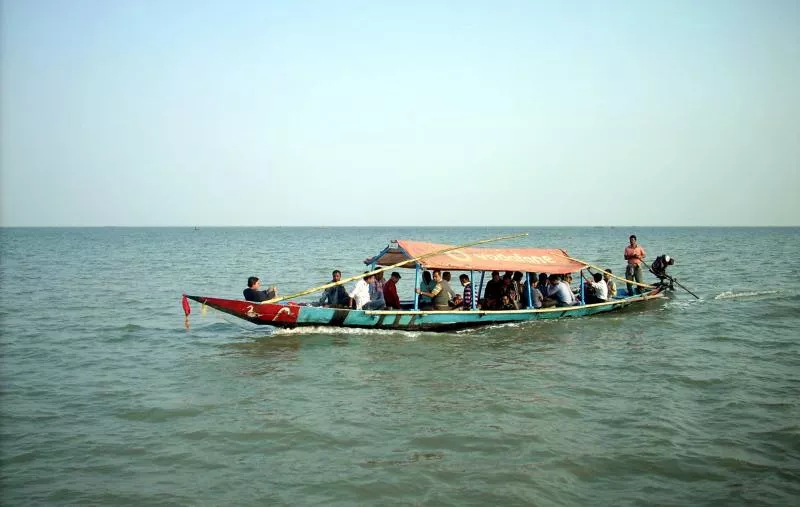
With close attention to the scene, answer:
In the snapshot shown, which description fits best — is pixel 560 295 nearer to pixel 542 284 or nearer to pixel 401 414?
pixel 542 284

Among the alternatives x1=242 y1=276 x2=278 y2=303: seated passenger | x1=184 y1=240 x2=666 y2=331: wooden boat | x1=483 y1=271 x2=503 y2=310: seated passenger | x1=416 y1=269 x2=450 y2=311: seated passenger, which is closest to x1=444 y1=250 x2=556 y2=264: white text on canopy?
x1=184 y1=240 x2=666 y2=331: wooden boat

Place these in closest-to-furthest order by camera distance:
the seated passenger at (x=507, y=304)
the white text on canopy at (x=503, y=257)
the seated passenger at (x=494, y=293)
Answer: the white text on canopy at (x=503, y=257) → the seated passenger at (x=507, y=304) → the seated passenger at (x=494, y=293)

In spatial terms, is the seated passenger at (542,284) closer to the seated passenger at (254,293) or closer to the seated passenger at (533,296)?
the seated passenger at (533,296)

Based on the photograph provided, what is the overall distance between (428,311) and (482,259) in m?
2.09

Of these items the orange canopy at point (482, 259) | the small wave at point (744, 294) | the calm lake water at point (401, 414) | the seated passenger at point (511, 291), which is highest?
the orange canopy at point (482, 259)

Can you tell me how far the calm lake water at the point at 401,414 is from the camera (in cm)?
627

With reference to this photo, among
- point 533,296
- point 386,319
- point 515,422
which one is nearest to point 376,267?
point 386,319

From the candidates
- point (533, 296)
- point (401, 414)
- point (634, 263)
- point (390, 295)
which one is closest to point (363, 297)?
point (390, 295)

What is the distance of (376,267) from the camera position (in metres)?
15.4

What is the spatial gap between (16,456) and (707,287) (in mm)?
25030

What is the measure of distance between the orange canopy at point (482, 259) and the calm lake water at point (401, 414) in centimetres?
155

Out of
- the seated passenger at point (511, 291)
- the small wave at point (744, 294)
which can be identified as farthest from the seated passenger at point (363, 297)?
the small wave at point (744, 294)

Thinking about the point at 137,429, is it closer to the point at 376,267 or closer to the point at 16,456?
the point at 16,456

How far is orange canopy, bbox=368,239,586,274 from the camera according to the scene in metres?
14.0
